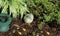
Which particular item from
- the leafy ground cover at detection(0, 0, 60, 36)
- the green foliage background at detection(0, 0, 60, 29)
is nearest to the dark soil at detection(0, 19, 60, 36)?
the leafy ground cover at detection(0, 0, 60, 36)

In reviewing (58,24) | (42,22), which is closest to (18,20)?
(42,22)

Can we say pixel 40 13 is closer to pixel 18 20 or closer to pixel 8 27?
pixel 18 20

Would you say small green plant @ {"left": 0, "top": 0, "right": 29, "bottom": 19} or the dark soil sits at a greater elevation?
small green plant @ {"left": 0, "top": 0, "right": 29, "bottom": 19}

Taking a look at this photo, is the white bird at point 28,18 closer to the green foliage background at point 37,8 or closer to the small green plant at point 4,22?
the green foliage background at point 37,8

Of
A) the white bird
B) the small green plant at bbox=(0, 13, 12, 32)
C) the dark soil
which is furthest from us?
the white bird

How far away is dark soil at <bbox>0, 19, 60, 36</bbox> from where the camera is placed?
307 cm

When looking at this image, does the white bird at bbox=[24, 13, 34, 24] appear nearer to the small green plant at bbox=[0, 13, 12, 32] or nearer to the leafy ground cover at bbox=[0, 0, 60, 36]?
the leafy ground cover at bbox=[0, 0, 60, 36]

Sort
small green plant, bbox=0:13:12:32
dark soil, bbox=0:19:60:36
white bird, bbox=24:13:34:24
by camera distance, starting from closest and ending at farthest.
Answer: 1. small green plant, bbox=0:13:12:32
2. dark soil, bbox=0:19:60:36
3. white bird, bbox=24:13:34:24

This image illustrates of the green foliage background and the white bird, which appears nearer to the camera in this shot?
the green foliage background

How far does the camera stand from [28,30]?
10.3 feet

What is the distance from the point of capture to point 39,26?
3215mm

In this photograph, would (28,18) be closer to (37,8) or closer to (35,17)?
(35,17)

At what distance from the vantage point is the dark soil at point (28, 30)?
3.07 m

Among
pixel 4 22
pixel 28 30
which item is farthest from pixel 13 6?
pixel 28 30
